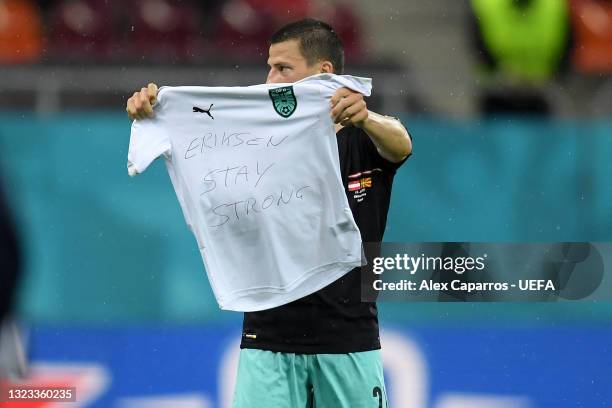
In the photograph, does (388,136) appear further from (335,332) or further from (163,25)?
(163,25)

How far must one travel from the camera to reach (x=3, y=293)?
1730 mm

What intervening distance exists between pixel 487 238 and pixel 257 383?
1.88 meters

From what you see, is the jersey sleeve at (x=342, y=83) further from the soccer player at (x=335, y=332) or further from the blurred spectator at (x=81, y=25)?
the blurred spectator at (x=81, y=25)

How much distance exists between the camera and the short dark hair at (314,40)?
136 inches

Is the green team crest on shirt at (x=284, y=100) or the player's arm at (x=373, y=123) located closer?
the player's arm at (x=373, y=123)

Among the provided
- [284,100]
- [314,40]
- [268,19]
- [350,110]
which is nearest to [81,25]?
[268,19]

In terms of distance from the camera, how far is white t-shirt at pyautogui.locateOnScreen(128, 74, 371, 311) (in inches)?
129

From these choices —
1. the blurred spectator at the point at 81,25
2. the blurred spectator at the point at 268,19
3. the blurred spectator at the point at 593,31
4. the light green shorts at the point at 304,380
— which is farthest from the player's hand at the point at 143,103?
the blurred spectator at the point at 593,31

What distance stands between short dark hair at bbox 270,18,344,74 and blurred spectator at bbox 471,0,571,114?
255 centimetres

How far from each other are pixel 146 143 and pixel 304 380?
83 cm

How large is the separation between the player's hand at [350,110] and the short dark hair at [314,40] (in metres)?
0.36

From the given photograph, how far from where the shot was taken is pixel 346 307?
10.8ft

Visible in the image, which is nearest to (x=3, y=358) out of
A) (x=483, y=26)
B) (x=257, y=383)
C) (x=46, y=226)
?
(x=257, y=383)

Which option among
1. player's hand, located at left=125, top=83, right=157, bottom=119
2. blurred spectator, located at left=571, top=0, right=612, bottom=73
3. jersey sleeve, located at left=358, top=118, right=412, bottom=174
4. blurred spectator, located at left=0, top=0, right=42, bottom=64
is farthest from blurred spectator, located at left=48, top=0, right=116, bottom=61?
jersey sleeve, located at left=358, top=118, right=412, bottom=174
